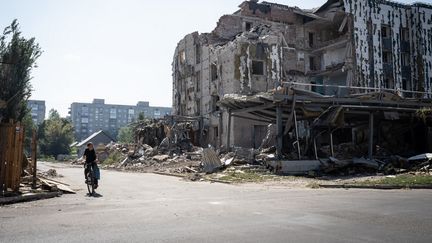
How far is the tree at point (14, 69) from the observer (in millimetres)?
17750

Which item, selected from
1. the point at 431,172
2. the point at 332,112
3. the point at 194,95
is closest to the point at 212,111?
the point at 194,95

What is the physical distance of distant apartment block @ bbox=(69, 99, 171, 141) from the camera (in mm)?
158125

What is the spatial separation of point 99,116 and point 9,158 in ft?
510

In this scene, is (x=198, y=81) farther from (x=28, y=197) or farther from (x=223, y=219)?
(x=223, y=219)

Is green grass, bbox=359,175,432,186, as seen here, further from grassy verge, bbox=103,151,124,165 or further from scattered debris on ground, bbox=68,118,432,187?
grassy verge, bbox=103,151,124,165

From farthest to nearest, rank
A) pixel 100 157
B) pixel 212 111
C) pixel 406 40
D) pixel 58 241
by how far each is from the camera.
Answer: pixel 100 157, pixel 406 40, pixel 212 111, pixel 58 241

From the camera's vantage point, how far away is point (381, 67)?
41750mm

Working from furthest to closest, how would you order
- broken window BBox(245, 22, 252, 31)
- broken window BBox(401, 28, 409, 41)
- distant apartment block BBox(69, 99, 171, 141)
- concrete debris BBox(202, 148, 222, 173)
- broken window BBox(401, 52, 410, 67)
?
A: distant apartment block BBox(69, 99, 171, 141) → broken window BBox(245, 22, 252, 31) → broken window BBox(401, 28, 409, 41) → broken window BBox(401, 52, 410, 67) → concrete debris BBox(202, 148, 222, 173)

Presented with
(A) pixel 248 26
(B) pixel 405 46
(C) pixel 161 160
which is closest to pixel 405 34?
(B) pixel 405 46

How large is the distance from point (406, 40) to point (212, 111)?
21.9 m

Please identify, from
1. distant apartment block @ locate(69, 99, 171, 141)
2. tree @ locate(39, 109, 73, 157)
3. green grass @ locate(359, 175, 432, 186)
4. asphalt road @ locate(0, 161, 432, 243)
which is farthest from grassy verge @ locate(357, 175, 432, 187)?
distant apartment block @ locate(69, 99, 171, 141)

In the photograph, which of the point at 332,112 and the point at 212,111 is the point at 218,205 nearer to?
the point at 332,112

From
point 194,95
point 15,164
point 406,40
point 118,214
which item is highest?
point 406,40

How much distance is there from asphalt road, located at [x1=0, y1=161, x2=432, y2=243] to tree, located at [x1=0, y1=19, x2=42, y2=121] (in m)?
8.45
